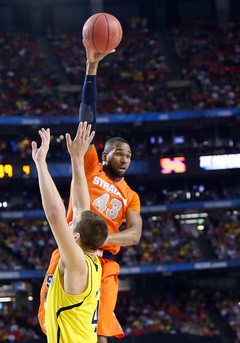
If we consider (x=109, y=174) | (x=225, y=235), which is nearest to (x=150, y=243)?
(x=225, y=235)

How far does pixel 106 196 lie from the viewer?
194 inches

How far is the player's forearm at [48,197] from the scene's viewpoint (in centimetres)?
286

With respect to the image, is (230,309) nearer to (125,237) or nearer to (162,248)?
(162,248)

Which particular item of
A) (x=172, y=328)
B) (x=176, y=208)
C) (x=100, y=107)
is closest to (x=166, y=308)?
(x=172, y=328)

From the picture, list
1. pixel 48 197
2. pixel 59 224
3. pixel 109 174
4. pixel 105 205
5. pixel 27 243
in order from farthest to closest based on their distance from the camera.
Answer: pixel 27 243
pixel 109 174
pixel 105 205
pixel 48 197
pixel 59 224

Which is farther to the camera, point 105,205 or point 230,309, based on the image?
point 230,309

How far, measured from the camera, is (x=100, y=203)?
4875 mm

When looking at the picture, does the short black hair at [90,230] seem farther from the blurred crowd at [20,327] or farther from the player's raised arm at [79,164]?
the blurred crowd at [20,327]

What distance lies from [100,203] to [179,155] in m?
18.2

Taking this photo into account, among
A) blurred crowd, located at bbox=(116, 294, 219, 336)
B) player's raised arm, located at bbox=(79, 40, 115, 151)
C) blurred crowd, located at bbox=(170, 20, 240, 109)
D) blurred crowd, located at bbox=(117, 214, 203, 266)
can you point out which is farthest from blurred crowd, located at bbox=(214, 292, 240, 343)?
player's raised arm, located at bbox=(79, 40, 115, 151)

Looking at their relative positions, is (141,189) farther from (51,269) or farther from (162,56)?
(51,269)

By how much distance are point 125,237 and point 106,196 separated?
68cm

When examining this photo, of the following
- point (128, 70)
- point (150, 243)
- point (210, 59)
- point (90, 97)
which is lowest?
point (150, 243)

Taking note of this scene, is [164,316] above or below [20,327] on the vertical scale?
below
